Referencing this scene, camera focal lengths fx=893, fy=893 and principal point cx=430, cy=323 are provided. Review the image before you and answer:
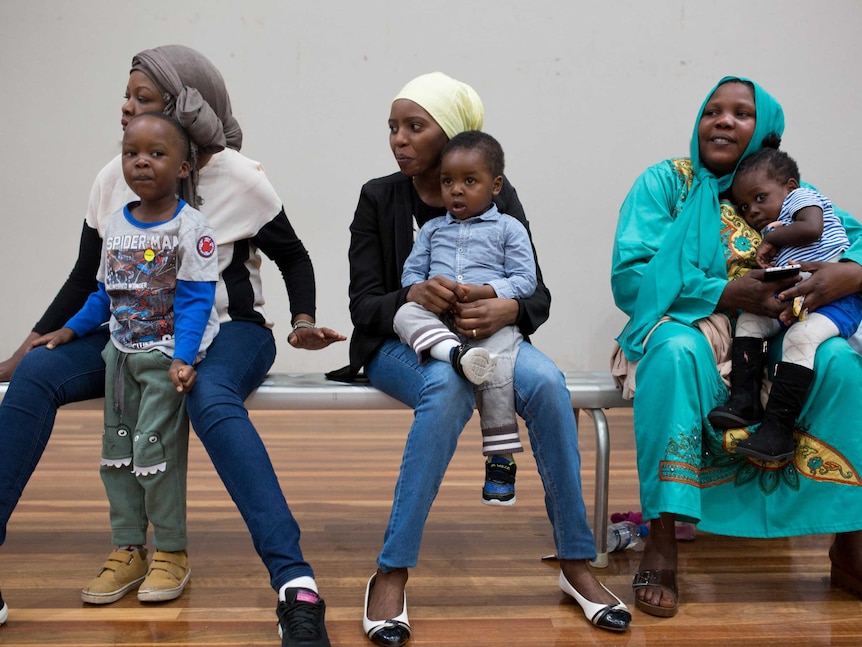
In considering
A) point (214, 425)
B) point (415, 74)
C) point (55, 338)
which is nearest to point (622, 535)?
point (214, 425)

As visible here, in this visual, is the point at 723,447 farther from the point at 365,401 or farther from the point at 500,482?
the point at 365,401

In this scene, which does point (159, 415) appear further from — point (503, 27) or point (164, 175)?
point (503, 27)

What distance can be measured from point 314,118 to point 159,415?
2967 millimetres

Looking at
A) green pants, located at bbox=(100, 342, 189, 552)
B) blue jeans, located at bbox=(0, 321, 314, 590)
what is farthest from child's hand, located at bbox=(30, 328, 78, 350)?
green pants, located at bbox=(100, 342, 189, 552)

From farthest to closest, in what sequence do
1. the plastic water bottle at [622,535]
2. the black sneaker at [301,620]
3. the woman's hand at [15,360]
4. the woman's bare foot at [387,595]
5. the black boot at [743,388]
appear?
the plastic water bottle at [622,535] → the woman's hand at [15,360] → the black boot at [743,388] → the woman's bare foot at [387,595] → the black sneaker at [301,620]

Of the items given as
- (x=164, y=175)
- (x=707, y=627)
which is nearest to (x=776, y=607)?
(x=707, y=627)

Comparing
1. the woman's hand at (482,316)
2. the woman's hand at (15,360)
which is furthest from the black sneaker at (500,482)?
the woman's hand at (15,360)

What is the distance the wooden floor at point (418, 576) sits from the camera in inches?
77.6

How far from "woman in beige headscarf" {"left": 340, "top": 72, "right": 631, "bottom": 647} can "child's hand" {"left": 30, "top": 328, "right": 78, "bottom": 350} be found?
0.69m

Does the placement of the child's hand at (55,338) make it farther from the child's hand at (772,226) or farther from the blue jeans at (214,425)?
the child's hand at (772,226)

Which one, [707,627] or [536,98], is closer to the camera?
[707,627]

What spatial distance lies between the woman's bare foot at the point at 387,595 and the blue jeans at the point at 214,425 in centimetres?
15

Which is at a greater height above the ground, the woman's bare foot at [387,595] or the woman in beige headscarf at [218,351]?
the woman in beige headscarf at [218,351]

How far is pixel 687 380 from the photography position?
2170 millimetres
